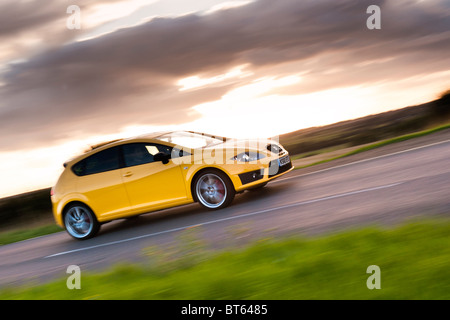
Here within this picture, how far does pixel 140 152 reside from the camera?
33.9 feet

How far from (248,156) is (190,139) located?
147 cm

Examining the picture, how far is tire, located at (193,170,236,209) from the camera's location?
9.69 metres

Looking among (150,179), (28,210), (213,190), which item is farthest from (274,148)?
(28,210)

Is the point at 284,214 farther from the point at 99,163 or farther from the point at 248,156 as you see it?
the point at 99,163

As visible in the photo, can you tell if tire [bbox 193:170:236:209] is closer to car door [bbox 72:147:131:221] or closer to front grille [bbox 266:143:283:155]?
front grille [bbox 266:143:283:155]

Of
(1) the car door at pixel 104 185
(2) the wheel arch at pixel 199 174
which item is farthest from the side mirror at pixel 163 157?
(1) the car door at pixel 104 185

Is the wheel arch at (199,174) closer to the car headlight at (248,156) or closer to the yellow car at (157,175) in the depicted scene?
the yellow car at (157,175)

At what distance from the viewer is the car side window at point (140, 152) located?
1020 cm

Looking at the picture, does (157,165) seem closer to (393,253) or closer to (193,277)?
(193,277)

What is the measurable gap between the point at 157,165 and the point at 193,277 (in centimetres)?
492

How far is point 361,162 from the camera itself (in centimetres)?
1264

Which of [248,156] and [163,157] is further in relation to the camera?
[163,157]

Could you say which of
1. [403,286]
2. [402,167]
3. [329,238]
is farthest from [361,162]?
[403,286]

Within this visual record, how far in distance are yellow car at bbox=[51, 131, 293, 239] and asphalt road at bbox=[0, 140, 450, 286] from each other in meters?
0.40
